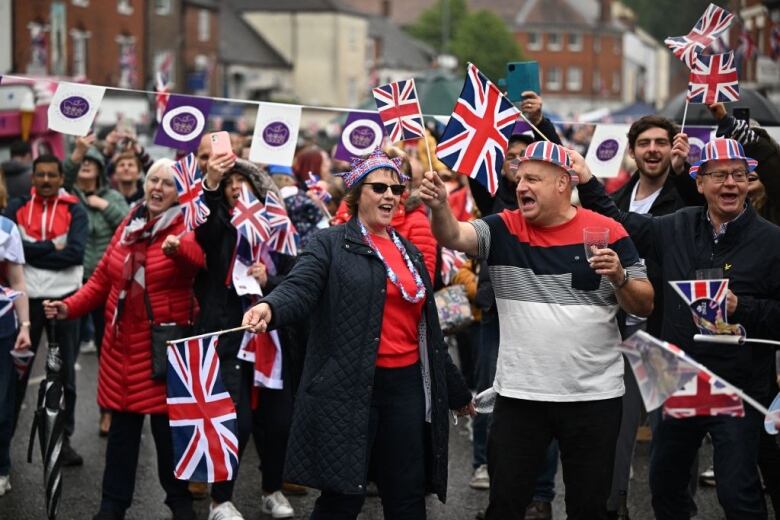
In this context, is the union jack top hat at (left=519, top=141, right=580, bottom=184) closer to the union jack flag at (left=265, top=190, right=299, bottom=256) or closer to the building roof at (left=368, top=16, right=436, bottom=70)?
the union jack flag at (left=265, top=190, right=299, bottom=256)

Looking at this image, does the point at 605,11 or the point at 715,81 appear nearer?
the point at 715,81

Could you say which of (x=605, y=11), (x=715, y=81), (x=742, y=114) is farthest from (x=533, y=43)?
(x=742, y=114)

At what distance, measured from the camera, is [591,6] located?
126 meters

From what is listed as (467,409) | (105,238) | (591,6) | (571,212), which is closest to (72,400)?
(105,238)

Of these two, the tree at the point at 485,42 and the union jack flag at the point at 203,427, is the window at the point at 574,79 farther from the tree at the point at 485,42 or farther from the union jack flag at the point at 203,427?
the union jack flag at the point at 203,427

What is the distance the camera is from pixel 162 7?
57875mm

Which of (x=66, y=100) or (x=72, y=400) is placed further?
(x=72, y=400)

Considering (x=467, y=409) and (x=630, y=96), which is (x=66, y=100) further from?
(x=630, y=96)

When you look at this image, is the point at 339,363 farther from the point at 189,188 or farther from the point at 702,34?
the point at 702,34

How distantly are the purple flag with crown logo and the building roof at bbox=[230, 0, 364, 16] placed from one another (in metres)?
74.0

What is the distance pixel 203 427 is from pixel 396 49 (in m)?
90.4

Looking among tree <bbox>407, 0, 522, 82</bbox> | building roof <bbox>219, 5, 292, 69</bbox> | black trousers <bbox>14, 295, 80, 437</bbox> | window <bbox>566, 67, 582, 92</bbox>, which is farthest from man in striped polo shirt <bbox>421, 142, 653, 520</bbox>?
window <bbox>566, 67, 582, 92</bbox>

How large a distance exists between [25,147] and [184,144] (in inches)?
243

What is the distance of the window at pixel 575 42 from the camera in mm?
122250
